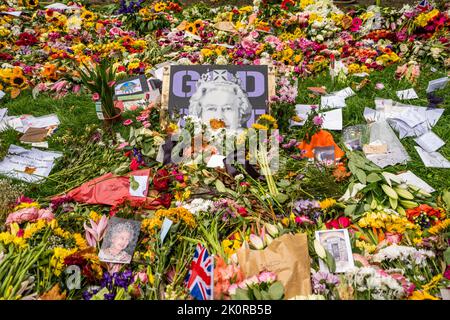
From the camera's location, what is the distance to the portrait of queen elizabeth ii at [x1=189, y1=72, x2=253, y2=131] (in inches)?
142

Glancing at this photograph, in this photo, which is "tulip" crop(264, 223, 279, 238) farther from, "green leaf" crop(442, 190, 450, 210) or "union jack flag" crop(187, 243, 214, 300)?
"green leaf" crop(442, 190, 450, 210)

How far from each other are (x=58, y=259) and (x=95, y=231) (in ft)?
1.31

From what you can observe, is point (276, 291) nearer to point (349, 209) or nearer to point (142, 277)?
point (142, 277)

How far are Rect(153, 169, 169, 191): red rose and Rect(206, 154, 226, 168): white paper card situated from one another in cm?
36

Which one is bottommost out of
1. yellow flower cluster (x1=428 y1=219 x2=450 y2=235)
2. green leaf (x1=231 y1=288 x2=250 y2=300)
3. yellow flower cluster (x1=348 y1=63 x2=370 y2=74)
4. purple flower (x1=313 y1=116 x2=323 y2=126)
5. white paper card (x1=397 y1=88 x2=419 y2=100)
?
green leaf (x1=231 y1=288 x2=250 y2=300)

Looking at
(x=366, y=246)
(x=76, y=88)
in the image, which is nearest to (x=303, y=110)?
(x=366, y=246)

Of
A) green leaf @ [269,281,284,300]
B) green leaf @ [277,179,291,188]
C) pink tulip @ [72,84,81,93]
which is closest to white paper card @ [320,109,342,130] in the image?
green leaf @ [277,179,291,188]

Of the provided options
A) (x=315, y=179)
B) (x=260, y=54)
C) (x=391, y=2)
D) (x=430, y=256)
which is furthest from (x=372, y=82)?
(x=391, y=2)

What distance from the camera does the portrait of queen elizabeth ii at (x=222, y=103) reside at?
3605mm

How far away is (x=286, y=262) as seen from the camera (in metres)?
2.21

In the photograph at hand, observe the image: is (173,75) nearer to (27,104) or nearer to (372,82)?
(27,104)

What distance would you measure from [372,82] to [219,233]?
283 cm

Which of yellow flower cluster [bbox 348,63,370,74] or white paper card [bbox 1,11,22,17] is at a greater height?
white paper card [bbox 1,11,22,17]

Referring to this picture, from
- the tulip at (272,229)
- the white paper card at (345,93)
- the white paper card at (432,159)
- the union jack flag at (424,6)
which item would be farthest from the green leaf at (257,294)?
the union jack flag at (424,6)
